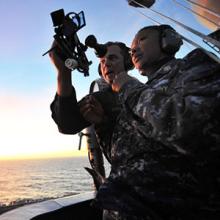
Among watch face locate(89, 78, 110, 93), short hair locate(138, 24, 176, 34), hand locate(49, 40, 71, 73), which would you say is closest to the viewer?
hand locate(49, 40, 71, 73)

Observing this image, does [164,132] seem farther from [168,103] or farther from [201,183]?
[201,183]

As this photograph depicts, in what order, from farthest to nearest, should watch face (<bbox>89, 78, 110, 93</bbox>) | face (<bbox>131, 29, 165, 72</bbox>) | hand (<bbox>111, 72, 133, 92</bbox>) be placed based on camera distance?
watch face (<bbox>89, 78, 110, 93</bbox>) → face (<bbox>131, 29, 165, 72</bbox>) → hand (<bbox>111, 72, 133, 92</bbox>)

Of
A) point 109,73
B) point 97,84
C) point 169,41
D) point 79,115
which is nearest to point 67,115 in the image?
point 79,115

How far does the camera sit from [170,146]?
77.3 inches

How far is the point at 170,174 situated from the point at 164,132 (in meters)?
0.26

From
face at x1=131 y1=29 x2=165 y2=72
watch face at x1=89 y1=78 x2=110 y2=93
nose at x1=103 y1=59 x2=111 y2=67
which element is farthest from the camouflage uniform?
watch face at x1=89 y1=78 x2=110 y2=93

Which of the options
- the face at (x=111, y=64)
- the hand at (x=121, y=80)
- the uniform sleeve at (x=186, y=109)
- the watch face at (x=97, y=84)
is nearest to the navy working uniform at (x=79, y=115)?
the face at (x=111, y=64)

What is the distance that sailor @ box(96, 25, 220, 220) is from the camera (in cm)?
189

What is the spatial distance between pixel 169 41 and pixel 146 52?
0.17 m

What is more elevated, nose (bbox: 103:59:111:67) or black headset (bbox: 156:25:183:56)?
black headset (bbox: 156:25:183:56)

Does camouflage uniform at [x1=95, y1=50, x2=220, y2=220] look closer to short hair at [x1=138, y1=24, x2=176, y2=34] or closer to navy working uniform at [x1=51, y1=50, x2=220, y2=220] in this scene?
navy working uniform at [x1=51, y1=50, x2=220, y2=220]

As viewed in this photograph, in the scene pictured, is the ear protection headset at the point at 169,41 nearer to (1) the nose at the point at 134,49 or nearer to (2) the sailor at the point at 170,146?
(1) the nose at the point at 134,49

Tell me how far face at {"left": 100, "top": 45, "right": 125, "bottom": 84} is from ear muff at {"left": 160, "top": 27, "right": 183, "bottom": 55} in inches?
13.1

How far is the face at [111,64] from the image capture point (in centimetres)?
271
